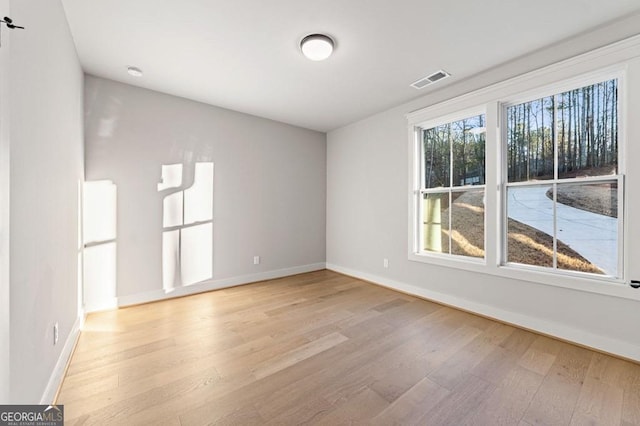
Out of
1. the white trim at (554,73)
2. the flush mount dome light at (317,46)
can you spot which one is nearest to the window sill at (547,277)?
the white trim at (554,73)

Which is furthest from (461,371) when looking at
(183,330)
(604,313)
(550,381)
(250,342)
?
(183,330)

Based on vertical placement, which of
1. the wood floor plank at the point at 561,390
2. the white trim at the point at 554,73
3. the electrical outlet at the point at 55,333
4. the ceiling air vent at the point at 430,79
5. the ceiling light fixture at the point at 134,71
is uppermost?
the ceiling air vent at the point at 430,79

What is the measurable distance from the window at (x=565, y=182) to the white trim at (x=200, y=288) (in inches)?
125

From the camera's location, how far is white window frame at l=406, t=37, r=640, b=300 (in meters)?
2.06

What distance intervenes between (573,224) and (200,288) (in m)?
4.36

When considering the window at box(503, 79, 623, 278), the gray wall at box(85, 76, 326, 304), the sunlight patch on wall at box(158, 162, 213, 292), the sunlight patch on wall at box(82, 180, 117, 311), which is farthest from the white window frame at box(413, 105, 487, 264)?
the sunlight patch on wall at box(82, 180, 117, 311)

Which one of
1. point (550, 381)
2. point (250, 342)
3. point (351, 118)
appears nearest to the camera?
point (550, 381)

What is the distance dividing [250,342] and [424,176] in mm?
2980

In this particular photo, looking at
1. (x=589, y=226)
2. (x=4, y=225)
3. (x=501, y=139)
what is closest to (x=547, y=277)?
(x=589, y=226)

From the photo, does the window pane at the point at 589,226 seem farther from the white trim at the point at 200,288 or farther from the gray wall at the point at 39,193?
the gray wall at the point at 39,193

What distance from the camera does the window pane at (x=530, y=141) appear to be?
8.36 feet

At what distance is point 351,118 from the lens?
14.1ft

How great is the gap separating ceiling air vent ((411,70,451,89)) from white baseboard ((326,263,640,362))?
259 centimetres

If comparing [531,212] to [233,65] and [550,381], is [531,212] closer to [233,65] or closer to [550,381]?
[550,381]
